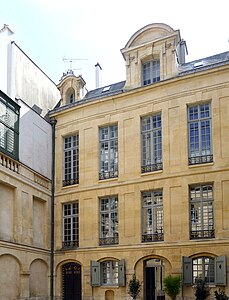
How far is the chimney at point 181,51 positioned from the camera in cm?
2151

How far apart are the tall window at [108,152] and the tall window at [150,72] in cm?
220

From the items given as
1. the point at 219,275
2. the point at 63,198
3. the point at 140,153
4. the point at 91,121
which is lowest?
the point at 219,275

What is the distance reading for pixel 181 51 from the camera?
21984mm

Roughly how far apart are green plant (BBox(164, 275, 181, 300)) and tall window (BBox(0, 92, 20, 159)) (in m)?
6.89

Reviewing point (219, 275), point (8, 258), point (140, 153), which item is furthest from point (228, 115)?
point (8, 258)

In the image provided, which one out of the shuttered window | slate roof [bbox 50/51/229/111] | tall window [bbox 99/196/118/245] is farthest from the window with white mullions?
slate roof [bbox 50/51/229/111]

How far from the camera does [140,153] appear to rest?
20500 millimetres

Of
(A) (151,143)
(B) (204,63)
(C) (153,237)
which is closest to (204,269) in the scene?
(C) (153,237)

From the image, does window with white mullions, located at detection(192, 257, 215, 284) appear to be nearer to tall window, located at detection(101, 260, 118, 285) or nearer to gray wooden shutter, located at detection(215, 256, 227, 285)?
gray wooden shutter, located at detection(215, 256, 227, 285)

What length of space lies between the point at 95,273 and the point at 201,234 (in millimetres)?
4431

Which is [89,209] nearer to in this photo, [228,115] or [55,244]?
[55,244]

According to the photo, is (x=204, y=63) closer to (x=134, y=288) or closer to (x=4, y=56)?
(x=4, y=56)

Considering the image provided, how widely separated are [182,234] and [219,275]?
1.96 m

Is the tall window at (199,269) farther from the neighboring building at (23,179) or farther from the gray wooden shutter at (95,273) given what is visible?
the neighboring building at (23,179)
